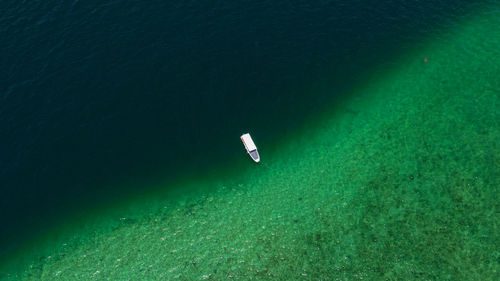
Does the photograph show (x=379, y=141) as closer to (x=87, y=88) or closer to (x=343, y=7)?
(x=343, y=7)

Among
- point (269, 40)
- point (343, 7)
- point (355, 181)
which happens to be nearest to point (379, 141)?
point (355, 181)

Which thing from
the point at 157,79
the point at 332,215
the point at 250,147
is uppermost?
the point at 157,79

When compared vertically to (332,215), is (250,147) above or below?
above

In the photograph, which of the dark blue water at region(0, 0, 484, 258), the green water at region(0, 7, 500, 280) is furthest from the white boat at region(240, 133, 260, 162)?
the dark blue water at region(0, 0, 484, 258)

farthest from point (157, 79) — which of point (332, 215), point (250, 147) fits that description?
point (332, 215)

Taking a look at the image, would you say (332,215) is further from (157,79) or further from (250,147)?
(157,79)

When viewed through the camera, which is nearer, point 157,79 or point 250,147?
point 250,147

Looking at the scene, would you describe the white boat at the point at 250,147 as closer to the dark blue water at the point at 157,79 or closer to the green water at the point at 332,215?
the green water at the point at 332,215

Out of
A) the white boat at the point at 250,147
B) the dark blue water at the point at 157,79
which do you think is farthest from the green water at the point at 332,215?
the dark blue water at the point at 157,79
